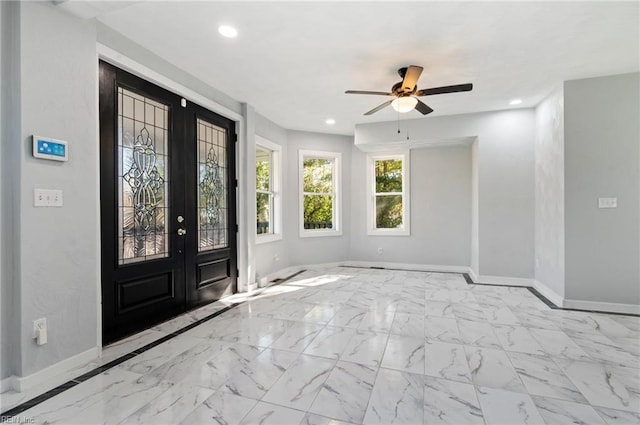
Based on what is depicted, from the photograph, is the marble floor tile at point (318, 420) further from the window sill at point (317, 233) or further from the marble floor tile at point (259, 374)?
the window sill at point (317, 233)

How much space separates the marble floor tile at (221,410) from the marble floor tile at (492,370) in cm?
158

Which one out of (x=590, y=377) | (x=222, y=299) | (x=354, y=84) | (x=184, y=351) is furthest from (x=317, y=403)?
(x=354, y=84)

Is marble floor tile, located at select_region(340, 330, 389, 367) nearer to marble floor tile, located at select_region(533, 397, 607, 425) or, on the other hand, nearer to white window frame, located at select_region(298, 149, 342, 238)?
marble floor tile, located at select_region(533, 397, 607, 425)

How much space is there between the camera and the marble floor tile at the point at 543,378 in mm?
1979

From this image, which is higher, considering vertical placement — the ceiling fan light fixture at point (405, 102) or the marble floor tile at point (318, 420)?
the ceiling fan light fixture at point (405, 102)

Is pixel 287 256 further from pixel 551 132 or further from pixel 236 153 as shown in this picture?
pixel 551 132

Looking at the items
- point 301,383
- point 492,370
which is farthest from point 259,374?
point 492,370

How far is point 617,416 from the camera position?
5.79 feet

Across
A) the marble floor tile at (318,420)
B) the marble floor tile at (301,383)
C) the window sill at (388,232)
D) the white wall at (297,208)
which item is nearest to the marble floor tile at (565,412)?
the marble floor tile at (318,420)

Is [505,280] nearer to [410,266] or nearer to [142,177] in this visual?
[410,266]

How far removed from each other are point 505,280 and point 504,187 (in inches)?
59.0

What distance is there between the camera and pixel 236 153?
14.6ft

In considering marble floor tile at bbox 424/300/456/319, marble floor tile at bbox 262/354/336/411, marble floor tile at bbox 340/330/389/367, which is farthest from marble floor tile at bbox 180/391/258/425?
marble floor tile at bbox 424/300/456/319

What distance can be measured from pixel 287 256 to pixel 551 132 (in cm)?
465
